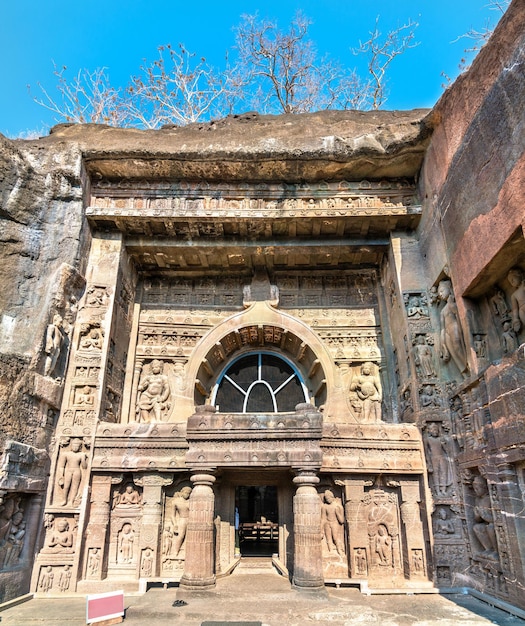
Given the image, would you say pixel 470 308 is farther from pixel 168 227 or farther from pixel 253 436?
pixel 168 227

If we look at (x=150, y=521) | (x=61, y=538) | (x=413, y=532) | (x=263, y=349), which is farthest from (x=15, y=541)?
(x=413, y=532)

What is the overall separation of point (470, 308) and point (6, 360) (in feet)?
24.8

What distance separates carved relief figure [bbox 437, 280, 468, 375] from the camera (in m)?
7.41

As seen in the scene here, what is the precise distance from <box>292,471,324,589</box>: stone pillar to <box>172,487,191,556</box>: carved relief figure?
2.12 meters

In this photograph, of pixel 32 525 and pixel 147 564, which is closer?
pixel 32 525

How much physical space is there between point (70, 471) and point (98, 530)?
3.61 ft

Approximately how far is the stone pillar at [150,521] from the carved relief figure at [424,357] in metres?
4.98

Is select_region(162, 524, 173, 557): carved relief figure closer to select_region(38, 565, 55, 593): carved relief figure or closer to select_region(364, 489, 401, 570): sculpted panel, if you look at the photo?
select_region(38, 565, 55, 593): carved relief figure

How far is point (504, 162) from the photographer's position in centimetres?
589

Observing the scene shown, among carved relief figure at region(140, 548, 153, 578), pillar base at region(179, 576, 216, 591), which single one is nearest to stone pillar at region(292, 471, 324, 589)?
pillar base at region(179, 576, 216, 591)

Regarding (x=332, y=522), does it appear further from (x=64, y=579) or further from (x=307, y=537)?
(x=64, y=579)

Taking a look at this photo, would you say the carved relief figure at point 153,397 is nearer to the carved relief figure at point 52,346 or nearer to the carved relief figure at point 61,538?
the carved relief figure at point 52,346

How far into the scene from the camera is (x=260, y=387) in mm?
10391

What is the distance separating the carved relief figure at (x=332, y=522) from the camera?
7.35m
